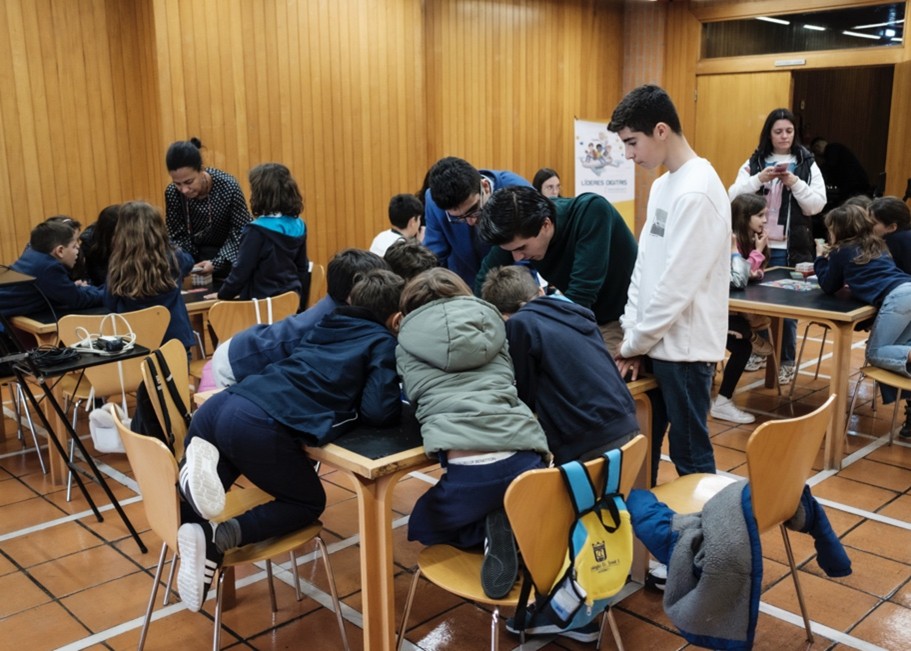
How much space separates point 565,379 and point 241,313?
2.12 meters

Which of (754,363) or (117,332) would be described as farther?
(754,363)

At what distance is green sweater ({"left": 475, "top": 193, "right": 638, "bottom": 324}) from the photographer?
287 centimetres

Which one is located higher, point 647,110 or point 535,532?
point 647,110

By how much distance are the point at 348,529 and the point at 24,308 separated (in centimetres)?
205

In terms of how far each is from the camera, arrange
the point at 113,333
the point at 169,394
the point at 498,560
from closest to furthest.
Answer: the point at 498,560 → the point at 169,394 → the point at 113,333

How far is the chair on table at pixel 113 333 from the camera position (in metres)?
3.83

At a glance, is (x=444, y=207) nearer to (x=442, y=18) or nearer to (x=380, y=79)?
(x=380, y=79)

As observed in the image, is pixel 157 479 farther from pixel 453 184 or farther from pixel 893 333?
pixel 893 333

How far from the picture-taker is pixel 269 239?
434 cm

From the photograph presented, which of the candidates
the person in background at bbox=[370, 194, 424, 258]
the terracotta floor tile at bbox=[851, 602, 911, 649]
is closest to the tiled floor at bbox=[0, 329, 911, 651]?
the terracotta floor tile at bbox=[851, 602, 911, 649]

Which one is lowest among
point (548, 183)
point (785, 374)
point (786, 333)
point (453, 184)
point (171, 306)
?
point (785, 374)

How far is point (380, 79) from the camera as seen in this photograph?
7289 millimetres

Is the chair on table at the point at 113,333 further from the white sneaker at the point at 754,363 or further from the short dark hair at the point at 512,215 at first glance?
the white sneaker at the point at 754,363

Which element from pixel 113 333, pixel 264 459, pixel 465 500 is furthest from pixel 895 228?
pixel 113 333
